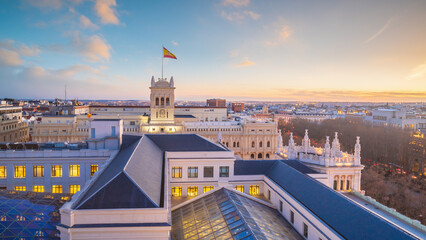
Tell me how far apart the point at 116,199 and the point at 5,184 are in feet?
97.6

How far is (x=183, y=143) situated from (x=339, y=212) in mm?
26846

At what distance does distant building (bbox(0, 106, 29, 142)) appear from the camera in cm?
9694

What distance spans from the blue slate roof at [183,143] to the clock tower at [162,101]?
162 feet

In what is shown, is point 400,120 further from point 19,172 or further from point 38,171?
point 19,172

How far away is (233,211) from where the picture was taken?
26.3 meters

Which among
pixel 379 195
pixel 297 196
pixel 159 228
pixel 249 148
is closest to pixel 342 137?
pixel 249 148

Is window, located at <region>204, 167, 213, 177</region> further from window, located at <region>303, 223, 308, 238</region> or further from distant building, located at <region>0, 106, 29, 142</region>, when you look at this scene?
distant building, located at <region>0, 106, 29, 142</region>

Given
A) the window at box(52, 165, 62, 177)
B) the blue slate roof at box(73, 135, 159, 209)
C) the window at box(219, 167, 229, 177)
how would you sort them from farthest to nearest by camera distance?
1. the window at box(219, 167, 229, 177)
2. the window at box(52, 165, 62, 177)
3. the blue slate roof at box(73, 135, 159, 209)

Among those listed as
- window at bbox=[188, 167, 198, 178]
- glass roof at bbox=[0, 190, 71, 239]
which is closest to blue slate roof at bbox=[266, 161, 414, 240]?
window at bbox=[188, 167, 198, 178]

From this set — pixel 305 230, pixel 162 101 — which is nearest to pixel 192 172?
pixel 305 230

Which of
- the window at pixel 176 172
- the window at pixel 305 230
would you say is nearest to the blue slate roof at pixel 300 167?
the window at pixel 305 230

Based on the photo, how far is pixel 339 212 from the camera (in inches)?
925

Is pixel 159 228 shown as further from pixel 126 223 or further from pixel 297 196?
pixel 297 196

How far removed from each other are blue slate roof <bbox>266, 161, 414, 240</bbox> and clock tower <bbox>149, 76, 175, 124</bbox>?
67.9 meters
